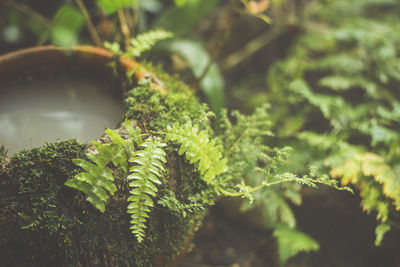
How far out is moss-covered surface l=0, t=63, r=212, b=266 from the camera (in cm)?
108

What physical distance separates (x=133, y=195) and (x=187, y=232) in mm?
456

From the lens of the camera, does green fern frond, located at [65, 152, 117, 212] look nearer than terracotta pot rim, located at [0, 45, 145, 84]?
Yes

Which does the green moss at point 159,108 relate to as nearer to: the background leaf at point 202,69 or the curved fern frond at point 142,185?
the curved fern frond at point 142,185

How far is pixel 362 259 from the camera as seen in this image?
2.37 m

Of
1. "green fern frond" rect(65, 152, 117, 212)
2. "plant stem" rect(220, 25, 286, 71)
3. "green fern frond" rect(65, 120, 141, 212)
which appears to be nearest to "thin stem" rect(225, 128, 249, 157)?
"green fern frond" rect(65, 120, 141, 212)

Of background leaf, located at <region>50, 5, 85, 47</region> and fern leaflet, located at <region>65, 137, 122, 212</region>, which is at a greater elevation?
background leaf, located at <region>50, 5, 85, 47</region>

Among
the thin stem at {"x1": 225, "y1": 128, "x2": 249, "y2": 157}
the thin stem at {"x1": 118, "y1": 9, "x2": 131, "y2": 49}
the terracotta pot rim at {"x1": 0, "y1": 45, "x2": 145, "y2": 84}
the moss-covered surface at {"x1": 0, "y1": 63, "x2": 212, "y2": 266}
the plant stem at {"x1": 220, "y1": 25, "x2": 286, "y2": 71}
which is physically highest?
the plant stem at {"x1": 220, "y1": 25, "x2": 286, "y2": 71}

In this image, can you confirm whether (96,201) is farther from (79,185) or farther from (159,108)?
(159,108)

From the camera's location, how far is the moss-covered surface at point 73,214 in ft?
3.55

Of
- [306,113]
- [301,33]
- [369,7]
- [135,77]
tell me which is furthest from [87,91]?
[369,7]

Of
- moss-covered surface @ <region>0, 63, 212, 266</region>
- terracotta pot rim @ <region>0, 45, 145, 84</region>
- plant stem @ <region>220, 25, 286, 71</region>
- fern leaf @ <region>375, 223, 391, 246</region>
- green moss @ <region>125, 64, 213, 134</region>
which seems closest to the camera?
moss-covered surface @ <region>0, 63, 212, 266</region>

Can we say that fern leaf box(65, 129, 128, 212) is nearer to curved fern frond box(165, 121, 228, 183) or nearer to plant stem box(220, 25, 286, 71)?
curved fern frond box(165, 121, 228, 183)

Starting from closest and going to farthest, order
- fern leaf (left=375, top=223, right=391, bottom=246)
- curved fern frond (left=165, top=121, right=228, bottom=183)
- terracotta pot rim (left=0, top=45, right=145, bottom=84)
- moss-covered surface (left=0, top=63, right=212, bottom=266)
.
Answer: moss-covered surface (left=0, top=63, right=212, bottom=266)
curved fern frond (left=165, top=121, right=228, bottom=183)
terracotta pot rim (left=0, top=45, right=145, bottom=84)
fern leaf (left=375, top=223, right=391, bottom=246)

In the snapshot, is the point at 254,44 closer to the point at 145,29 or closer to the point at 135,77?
the point at 145,29
